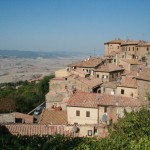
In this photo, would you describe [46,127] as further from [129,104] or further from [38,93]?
[38,93]

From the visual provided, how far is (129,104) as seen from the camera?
1438 inches

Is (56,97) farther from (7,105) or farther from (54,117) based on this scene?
(7,105)

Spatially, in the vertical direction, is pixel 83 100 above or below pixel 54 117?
above

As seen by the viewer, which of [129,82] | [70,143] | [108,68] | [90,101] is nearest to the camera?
[70,143]

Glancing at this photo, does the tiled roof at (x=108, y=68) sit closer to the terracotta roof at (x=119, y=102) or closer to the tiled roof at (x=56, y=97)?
the tiled roof at (x=56, y=97)

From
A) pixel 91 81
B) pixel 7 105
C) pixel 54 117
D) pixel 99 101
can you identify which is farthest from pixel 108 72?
pixel 54 117

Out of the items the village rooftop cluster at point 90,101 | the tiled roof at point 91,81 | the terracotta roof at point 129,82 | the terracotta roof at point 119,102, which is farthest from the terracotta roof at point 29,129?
the tiled roof at point 91,81

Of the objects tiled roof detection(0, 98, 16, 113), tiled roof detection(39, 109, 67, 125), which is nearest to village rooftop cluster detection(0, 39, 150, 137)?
tiled roof detection(39, 109, 67, 125)

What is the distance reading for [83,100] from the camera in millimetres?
38281

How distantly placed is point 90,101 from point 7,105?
19.9 m

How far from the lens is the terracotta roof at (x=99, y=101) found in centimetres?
3666

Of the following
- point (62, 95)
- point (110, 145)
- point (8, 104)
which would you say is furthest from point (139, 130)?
point (8, 104)

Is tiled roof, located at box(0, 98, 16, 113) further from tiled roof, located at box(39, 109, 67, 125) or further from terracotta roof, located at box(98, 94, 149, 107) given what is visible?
terracotta roof, located at box(98, 94, 149, 107)

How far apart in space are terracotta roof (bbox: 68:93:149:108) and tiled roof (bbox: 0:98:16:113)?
16839 millimetres
